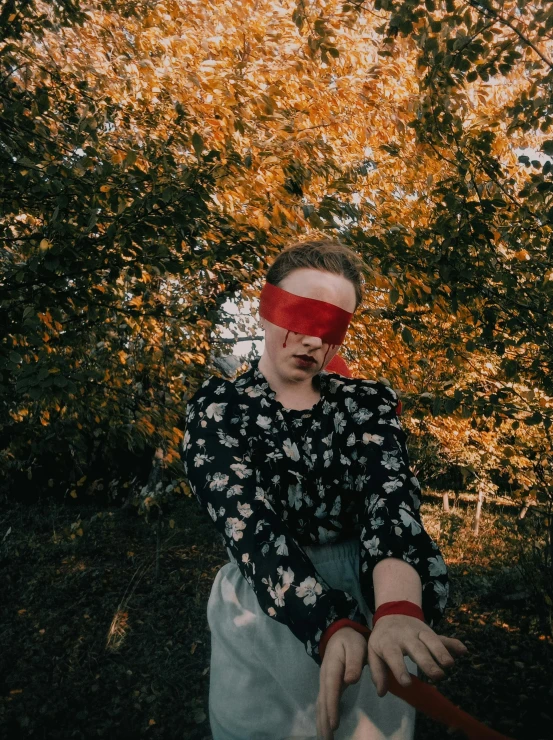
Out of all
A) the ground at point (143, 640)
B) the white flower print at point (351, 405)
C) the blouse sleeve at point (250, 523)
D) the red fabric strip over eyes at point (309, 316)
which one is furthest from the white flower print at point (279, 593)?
the ground at point (143, 640)

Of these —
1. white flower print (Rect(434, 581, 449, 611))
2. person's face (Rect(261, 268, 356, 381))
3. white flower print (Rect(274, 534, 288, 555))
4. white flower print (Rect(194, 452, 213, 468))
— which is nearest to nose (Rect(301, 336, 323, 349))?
person's face (Rect(261, 268, 356, 381))

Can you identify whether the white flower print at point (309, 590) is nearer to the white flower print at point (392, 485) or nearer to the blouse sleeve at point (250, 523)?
the blouse sleeve at point (250, 523)

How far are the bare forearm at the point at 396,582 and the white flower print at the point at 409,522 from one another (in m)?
0.06

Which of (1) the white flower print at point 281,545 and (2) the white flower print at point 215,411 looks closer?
(1) the white flower print at point 281,545

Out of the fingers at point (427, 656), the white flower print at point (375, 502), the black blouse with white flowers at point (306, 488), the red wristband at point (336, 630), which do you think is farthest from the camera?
the white flower print at point (375, 502)

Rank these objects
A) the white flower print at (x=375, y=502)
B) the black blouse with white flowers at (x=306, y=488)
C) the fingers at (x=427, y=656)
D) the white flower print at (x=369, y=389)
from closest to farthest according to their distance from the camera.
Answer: the fingers at (x=427, y=656), the black blouse with white flowers at (x=306, y=488), the white flower print at (x=375, y=502), the white flower print at (x=369, y=389)

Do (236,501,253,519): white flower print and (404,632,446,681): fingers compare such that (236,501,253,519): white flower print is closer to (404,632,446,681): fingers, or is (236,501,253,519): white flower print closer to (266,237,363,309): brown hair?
(404,632,446,681): fingers

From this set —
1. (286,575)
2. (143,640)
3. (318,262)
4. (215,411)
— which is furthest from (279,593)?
(143,640)

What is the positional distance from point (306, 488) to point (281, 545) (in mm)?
212

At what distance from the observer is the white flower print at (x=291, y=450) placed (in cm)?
125

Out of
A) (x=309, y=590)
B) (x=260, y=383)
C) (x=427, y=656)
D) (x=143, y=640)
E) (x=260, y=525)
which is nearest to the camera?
(x=427, y=656)

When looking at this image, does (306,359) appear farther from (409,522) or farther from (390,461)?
(409,522)

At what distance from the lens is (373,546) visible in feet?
3.40

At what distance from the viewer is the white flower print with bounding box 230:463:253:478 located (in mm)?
1146
